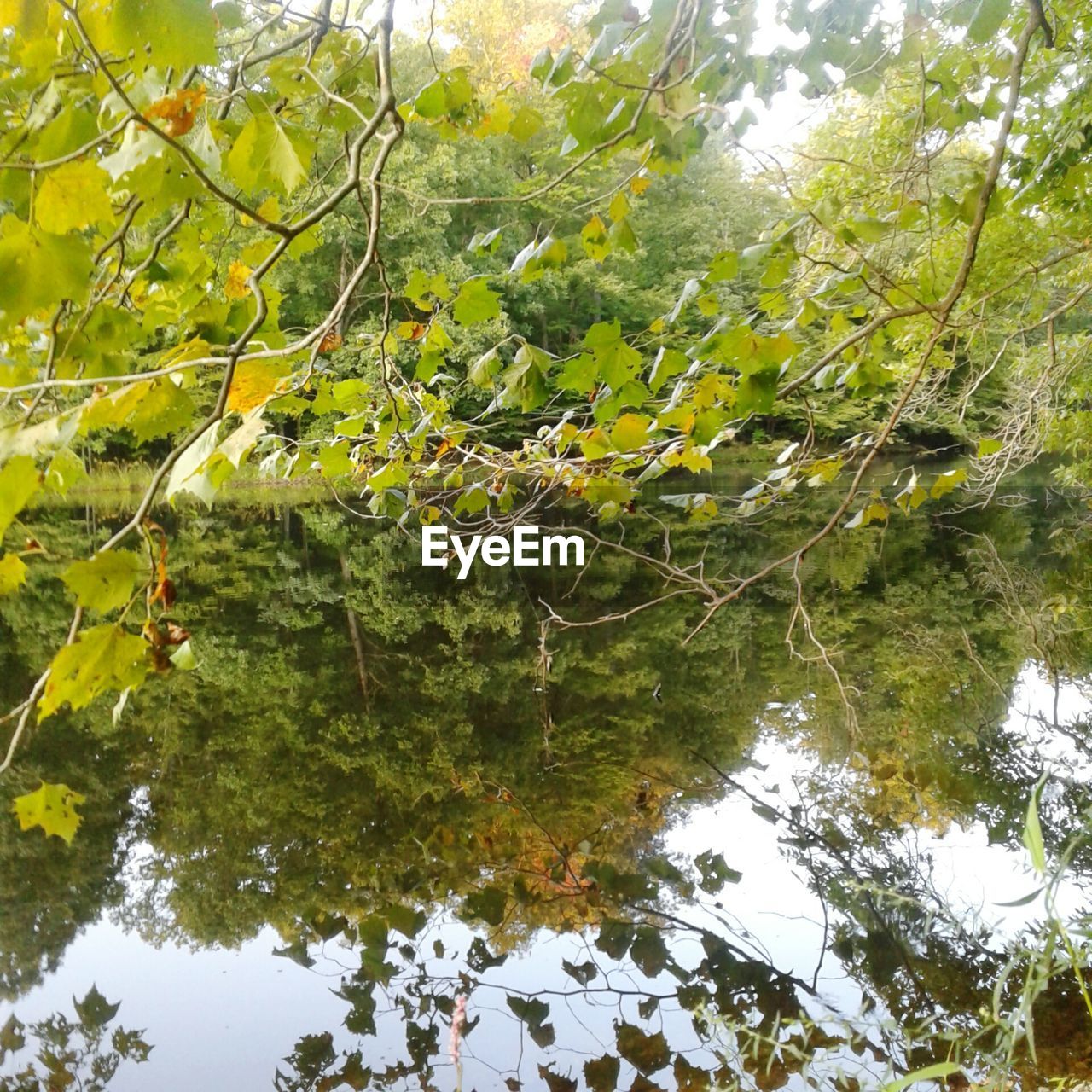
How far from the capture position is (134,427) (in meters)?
1.03

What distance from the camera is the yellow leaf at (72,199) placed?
76 centimetres

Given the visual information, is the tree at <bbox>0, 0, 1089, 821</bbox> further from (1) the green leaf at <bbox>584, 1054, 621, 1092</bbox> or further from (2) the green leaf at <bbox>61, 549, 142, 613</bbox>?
(1) the green leaf at <bbox>584, 1054, 621, 1092</bbox>

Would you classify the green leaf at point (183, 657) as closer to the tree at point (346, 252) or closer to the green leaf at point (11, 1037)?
the tree at point (346, 252)

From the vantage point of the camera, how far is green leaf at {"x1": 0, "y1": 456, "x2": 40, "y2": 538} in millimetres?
721

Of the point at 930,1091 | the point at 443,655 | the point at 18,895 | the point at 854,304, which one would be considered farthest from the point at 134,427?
the point at 443,655

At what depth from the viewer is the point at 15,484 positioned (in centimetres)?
73

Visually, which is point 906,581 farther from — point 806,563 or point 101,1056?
point 101,1056

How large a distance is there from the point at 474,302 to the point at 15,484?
1146 millimetres

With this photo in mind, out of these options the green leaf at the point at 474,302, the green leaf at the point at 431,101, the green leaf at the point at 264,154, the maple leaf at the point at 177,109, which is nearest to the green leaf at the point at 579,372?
the green leaf at the point at 474,302

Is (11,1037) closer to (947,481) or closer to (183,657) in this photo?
(183,657)

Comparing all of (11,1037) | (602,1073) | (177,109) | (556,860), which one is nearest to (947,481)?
(556,860)

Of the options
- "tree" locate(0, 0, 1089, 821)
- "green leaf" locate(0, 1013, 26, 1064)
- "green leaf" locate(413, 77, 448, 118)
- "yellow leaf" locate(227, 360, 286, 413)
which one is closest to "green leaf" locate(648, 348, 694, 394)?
"tree" locate(0, 0, 1089, 821)

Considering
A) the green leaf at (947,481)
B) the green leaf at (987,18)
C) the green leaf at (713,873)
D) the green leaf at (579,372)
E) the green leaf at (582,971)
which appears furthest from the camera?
the green leaf at (713,873)

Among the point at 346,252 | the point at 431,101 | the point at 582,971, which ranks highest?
the point at 346,252
